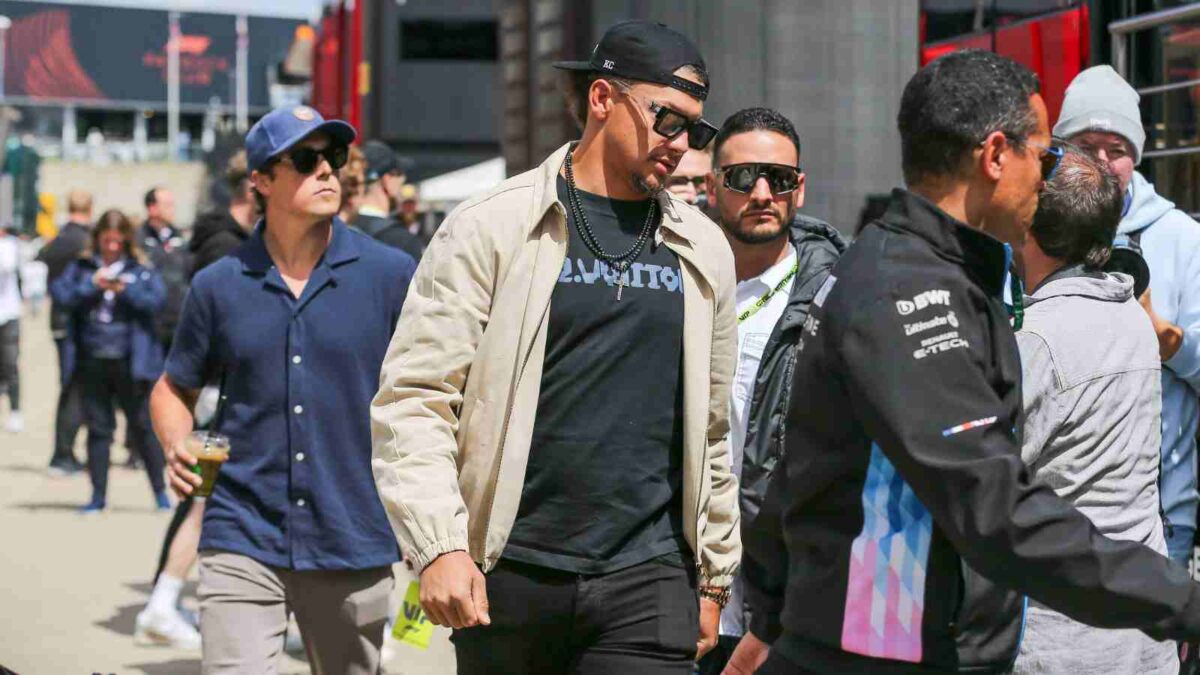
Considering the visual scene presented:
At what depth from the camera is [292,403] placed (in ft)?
16.9

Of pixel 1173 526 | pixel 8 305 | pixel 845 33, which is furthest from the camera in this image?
pixel 8 305

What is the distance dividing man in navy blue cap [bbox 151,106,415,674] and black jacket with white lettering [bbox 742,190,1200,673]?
233 centimetres

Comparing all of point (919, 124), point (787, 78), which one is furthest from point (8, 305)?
point (919, 124)

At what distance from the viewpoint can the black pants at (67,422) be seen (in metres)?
13.7

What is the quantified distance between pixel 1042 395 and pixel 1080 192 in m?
0.48

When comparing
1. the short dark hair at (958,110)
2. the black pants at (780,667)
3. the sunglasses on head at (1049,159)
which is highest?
the short dark hair at (958,110)

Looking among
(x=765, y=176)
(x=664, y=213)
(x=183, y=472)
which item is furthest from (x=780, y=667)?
(x=183, y=472)

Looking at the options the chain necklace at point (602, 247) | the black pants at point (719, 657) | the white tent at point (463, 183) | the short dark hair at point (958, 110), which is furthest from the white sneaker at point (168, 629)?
the white tent at point (463, 183)

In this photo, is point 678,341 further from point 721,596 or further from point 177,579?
point 177,579

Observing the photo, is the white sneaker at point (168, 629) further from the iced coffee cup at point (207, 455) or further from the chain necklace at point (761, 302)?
the chain necklace at point (761, 302)

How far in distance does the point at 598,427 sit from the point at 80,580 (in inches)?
275

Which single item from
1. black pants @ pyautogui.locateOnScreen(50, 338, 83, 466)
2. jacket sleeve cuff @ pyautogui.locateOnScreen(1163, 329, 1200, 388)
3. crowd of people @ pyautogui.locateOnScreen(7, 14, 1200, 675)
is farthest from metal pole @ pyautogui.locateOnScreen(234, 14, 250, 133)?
jacket sleeve cuff @ pyautogui.locateOnScreen(1163, 329, 1200, 388)

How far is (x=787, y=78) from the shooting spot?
37.2ft

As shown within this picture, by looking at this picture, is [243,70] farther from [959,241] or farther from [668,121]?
[959,241]
